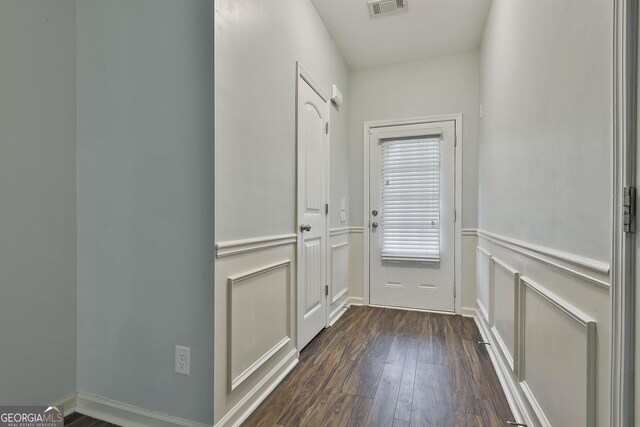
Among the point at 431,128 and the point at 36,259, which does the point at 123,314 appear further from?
the point at 431,128

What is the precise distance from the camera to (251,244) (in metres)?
1.69

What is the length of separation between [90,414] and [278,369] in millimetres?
966

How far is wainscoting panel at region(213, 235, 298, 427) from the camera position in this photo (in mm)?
1485

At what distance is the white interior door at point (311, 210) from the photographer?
2356 mm

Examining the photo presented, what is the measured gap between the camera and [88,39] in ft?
5.50

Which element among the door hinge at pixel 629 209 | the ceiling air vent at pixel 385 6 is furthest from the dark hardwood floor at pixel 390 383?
the ceiling air vent at pixel 385 6

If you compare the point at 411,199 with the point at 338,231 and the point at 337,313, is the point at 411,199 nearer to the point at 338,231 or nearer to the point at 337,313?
the point at 338,231

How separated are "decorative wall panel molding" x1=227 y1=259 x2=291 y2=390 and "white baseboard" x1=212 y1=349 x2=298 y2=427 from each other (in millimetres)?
105

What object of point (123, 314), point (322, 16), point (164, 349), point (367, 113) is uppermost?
point (322, 16)

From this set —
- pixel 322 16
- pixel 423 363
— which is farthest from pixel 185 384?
pixel 322 16

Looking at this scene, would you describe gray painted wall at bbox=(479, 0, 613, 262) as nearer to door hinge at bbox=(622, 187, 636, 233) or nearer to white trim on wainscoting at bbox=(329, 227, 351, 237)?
door hinge at bbox=(622, 187, 636, 233)

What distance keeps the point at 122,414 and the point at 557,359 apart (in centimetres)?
193

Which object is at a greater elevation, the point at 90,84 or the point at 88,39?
the point at 88,39

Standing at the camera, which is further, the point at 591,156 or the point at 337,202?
the point at 337,202
